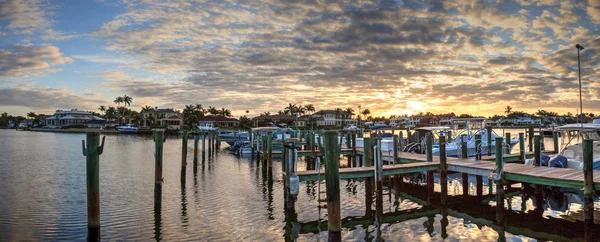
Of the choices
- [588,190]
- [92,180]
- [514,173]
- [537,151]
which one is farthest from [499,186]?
[92,180]

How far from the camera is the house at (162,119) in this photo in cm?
12400

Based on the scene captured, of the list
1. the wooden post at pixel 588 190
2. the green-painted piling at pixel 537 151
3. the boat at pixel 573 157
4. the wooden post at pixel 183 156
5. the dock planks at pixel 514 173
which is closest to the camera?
the wooden post at pixel 588 190

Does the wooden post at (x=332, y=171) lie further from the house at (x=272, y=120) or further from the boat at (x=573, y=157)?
the house at (x=272, y=120)

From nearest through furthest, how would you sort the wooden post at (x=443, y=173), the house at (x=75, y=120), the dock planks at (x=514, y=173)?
1. the dock planks at (x=514, y=173)
2. the wooden post at (x=443, y=173)
3. the house at (x=75, y=120)

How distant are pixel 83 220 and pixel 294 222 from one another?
7738mm

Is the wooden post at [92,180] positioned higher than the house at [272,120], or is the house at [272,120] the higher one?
the house at [272,120]

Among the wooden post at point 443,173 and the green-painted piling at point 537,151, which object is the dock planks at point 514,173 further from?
the green-painted piling at point 537,151

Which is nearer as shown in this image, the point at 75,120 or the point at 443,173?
the point at 443,173

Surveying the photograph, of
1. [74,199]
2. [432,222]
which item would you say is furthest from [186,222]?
[432,222]

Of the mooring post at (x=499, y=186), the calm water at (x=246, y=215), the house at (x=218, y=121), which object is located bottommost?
the calm water at (x=246, y=215)

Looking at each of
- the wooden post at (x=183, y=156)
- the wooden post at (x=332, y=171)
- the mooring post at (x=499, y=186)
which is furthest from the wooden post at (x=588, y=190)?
the wooden post at (x=183, y=156)

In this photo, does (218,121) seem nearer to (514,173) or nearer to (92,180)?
(92,180)

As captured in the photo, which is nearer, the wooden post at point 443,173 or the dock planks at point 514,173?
the dock planks at point 514,173

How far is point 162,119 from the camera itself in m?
125
